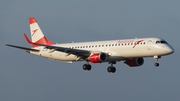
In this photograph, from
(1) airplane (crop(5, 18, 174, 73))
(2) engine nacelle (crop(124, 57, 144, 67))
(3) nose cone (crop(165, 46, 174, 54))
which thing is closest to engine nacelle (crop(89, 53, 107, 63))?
(1) airplane (crop(5, 18, 174, 73))

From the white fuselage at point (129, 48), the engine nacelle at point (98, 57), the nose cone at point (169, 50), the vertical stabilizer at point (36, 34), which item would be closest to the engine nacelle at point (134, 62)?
the white fuselage at point (129, 48)

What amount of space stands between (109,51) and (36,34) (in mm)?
21241

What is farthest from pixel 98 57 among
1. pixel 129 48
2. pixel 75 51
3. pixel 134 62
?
pixel 134 62

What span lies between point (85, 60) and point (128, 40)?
10458 millimetres

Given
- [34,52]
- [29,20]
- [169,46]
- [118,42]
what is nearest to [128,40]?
[118,42]

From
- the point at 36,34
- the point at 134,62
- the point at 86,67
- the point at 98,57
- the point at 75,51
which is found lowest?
the point at 86,67

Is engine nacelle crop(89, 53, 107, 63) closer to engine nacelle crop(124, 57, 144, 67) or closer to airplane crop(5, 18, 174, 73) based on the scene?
airplane crop(5, 18, 174, 73)

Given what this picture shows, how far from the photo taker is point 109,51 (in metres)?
70.3

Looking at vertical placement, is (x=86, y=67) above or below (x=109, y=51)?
below

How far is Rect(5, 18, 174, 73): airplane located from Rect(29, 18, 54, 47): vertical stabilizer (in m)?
1.48

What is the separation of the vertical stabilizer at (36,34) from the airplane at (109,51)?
4.87ft

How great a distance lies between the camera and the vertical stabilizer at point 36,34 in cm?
8375

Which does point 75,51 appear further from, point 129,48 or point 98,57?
point 129,48

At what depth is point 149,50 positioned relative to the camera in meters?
66.4
